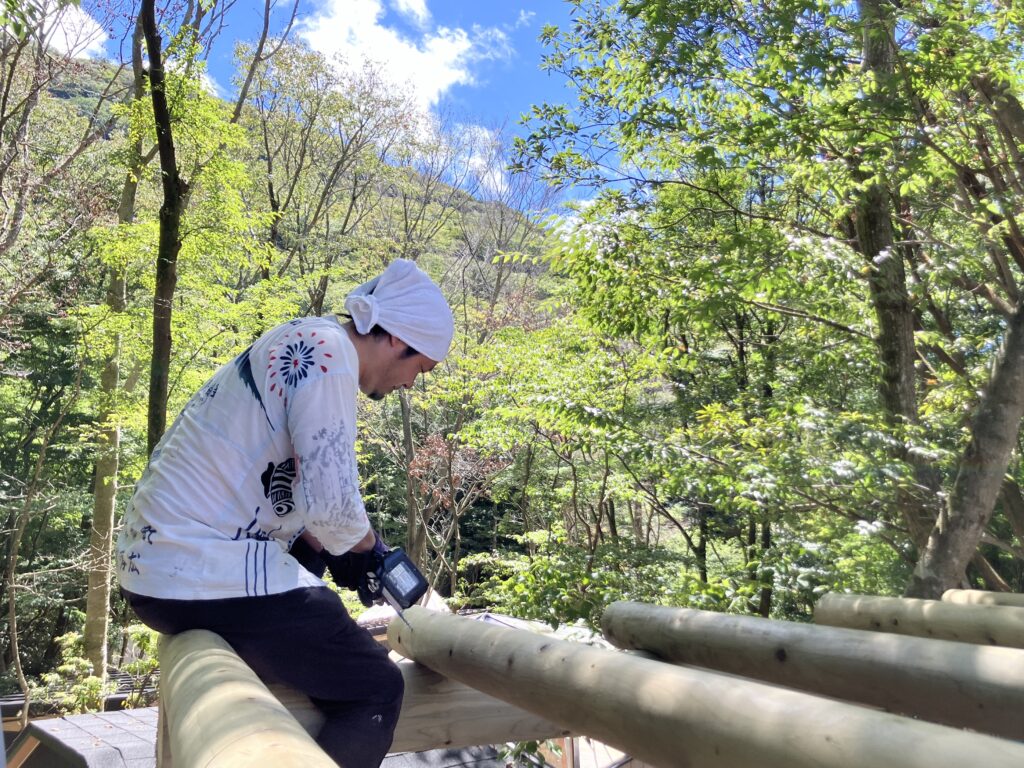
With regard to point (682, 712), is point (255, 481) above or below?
above

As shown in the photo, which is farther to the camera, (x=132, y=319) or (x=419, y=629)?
(x=132, y=319)

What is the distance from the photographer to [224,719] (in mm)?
922

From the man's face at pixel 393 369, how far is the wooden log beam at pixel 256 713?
2.06ft

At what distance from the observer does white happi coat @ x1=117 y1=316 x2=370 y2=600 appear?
1.44 metres

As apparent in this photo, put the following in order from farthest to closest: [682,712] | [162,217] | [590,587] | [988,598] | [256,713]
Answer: [590,587]
[162,217]
[988,598]
[682,712]
[256,713]

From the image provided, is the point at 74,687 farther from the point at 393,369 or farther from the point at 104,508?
the point at 393,369

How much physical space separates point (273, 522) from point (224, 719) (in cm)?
64

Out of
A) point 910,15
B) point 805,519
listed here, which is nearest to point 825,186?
point 910,15

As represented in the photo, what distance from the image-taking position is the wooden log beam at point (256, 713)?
2.80 feet

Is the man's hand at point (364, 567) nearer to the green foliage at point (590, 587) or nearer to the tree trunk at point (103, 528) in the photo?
the green foliage at point (590, 587)

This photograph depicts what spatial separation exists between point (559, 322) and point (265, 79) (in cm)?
903

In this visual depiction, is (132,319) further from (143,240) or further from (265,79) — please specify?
(265,79)

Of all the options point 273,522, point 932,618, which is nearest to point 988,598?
point 932,618

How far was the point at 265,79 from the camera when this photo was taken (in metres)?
14.5
